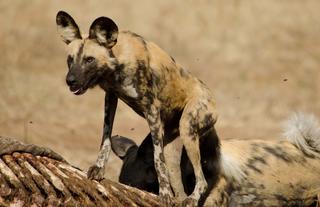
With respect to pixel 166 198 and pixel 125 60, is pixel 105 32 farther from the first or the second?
pixel 166 198

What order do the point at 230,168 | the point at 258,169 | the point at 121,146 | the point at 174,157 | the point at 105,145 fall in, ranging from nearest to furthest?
the point at 105,145
the point at 174,157
the point at 230,168
the point at 258,169
the point at 121,146

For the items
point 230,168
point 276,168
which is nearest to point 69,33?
point 230,168

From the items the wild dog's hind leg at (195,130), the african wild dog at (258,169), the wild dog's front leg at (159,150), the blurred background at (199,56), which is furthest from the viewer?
the blurred background at (199,56)

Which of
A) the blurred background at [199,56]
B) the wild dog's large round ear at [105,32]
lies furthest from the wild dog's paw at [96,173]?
the blurred background at [199,56]

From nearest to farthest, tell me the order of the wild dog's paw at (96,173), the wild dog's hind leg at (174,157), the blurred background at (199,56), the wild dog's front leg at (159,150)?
the wild dog's paw at (96,173) → the wild dog's front leg at (159,150) → the wild dog's hind leg at (174,157) → the blurred background at (199,56)

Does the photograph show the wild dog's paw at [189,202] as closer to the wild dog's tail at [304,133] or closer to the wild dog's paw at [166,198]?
the wild dog's paw at [166,198]

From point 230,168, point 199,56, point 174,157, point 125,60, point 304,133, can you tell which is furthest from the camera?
point 199,56

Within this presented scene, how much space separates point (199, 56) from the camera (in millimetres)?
12914

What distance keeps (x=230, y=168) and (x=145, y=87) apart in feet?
4.54

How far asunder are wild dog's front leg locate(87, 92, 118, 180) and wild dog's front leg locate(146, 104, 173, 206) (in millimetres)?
295

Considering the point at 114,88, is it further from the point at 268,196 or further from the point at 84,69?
the point at 268,196

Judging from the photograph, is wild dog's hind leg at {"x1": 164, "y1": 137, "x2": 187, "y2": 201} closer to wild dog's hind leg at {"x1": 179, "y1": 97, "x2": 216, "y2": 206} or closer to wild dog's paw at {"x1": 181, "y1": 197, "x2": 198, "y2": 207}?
wild dog's hind leg at {"x1": 179, "y1": 97, "x2": 216, "y2": 206}

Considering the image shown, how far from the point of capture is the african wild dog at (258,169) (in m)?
8.41

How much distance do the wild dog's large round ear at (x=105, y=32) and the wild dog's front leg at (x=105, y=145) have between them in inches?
18.1
